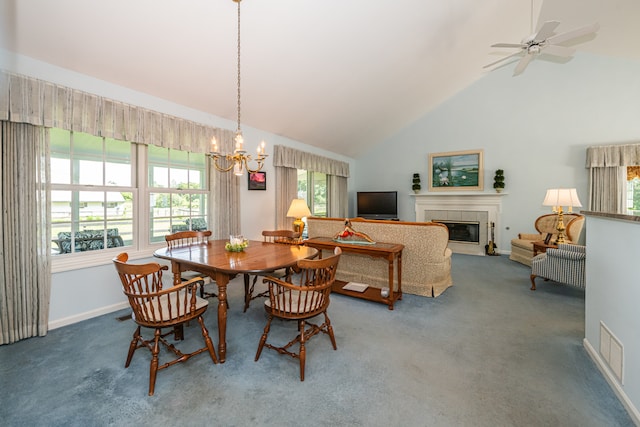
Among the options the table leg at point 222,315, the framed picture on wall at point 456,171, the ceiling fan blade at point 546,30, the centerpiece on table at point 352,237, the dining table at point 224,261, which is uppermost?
the ceiling fan blade at point 546,30

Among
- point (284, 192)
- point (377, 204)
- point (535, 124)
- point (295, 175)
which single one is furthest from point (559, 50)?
point (377, 204)

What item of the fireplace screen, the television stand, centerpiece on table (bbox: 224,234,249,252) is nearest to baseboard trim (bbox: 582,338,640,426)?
the television stand

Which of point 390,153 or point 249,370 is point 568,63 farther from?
point 249,370

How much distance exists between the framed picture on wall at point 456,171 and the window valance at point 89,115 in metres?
5.37

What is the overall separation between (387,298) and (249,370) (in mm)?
1742

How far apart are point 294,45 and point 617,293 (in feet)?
12.0

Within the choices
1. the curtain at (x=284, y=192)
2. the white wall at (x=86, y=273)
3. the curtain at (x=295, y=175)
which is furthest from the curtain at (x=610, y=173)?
the white wall at (x=86, y=273)

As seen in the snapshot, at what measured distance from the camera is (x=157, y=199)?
347 cm

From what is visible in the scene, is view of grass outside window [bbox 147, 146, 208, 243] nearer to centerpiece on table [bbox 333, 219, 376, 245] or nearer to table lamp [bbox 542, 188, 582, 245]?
centerpiece on table [bbox 333, 219, 376, 245]

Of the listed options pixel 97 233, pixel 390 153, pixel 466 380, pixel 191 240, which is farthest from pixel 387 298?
pixel 390 153

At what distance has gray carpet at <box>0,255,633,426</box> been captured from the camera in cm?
153

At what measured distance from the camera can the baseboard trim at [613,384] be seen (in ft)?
4.81

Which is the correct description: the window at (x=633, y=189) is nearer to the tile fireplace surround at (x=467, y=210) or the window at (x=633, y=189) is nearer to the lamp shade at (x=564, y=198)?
the tile fireplace surround at (x=467, y=210)

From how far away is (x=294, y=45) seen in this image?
3.18m
